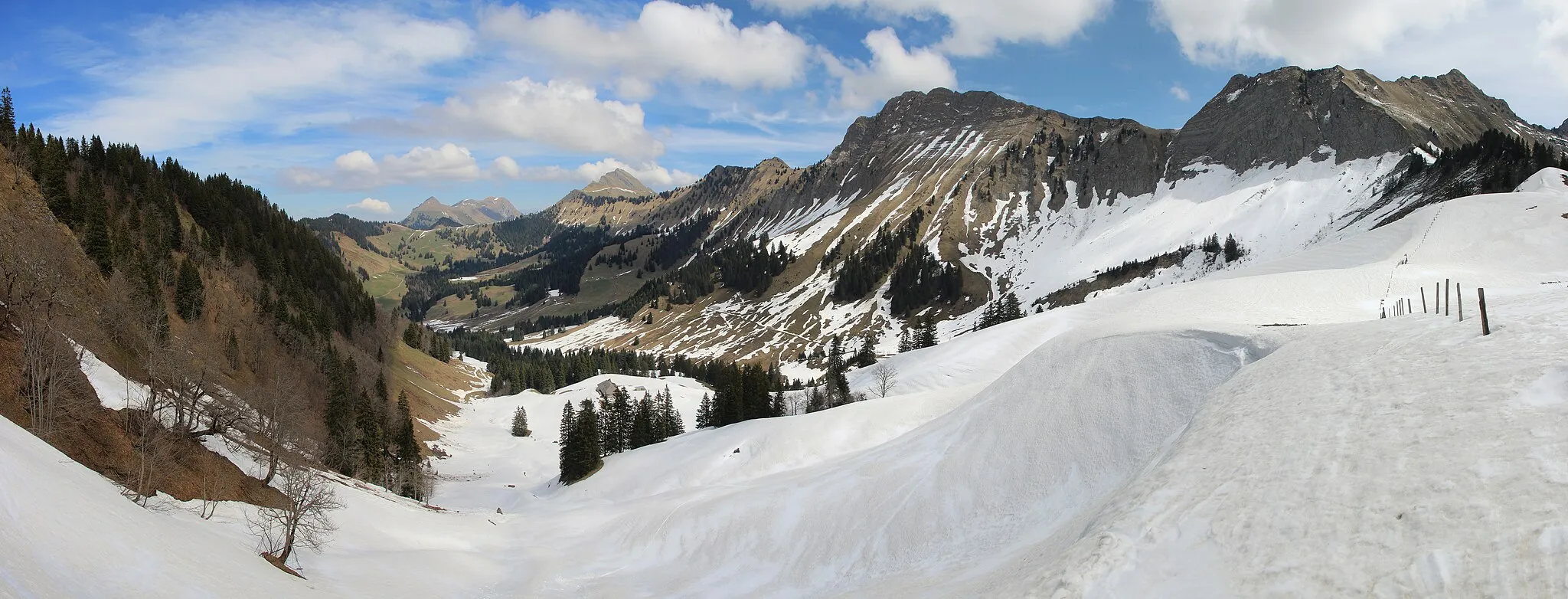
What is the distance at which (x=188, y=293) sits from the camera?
2751 inches

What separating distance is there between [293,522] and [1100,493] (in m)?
33.2

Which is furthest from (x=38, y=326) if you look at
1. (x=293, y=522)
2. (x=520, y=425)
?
(x=520, y=425)

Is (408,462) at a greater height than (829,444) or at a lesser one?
lesser

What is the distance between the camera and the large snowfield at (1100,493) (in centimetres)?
1039

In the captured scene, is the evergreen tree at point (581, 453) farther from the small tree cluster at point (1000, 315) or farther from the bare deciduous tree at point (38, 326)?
the small tree cluster at point (1000, 315)

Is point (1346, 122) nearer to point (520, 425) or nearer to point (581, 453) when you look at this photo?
point (581, 453)

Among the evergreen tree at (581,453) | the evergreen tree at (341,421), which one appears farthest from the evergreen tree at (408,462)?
the evergreen tree at (581,453)

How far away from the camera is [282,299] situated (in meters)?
90.8

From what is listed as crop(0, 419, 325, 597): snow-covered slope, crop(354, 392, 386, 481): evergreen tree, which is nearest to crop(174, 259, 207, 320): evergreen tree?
crop(354, 392, 386, 481): evergreen tree

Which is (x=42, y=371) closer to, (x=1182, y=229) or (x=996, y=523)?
(x=996, y=523)

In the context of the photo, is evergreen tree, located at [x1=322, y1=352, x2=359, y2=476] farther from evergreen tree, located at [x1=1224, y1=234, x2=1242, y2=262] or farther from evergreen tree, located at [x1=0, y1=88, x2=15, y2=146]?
evergreen tree, located at [x1=1224, y1=234, x2=1242, y2=262]

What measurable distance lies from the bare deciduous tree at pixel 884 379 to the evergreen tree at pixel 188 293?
7590cm

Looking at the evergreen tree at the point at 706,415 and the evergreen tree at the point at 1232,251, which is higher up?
the evergreen tree at the point at 1232,251

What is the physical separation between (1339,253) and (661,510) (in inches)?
3316
